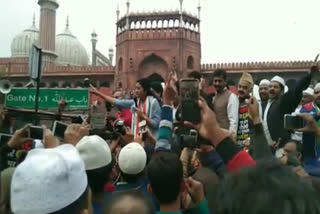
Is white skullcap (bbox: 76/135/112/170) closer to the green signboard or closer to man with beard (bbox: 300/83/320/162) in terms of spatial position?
man with beard (bbox: 300/83/320/162)

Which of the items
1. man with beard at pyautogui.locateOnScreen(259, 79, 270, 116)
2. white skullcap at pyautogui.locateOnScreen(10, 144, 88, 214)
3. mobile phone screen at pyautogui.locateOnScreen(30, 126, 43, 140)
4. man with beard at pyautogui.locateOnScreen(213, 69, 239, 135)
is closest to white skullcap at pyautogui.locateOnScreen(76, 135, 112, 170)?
white skullcap at pyautogui.locateOnScreen(10, 144, 88, 214)

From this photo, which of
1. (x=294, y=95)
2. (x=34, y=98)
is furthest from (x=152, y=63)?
(x=294, y=95)

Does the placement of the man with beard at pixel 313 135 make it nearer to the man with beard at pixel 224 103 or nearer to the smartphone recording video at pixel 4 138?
the man with beard at pixel 224 103

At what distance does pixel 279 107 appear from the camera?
3703mm

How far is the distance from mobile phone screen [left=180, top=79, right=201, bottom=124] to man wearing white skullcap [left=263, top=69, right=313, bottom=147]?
1582mm

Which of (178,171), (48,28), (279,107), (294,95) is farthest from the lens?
(48,28)

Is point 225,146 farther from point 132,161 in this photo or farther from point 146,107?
point 146,107

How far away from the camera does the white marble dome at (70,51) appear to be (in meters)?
41.0

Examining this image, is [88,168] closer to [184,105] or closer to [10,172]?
[10,172]

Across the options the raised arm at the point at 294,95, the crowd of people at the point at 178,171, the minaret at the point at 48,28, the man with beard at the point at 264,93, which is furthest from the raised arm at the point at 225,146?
the minaret at the point at 48,28

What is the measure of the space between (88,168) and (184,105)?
1.87ft

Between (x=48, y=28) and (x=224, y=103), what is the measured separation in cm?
3447

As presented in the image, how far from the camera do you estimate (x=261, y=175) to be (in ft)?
3.13

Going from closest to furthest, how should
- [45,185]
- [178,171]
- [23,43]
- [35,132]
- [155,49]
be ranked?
[45,185]
[178,171]
[35,132]
[155,49]
[23,43]
